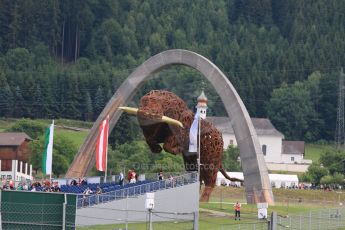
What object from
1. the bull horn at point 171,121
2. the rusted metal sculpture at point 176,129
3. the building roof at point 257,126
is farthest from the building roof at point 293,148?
the bull horn at point 171,121

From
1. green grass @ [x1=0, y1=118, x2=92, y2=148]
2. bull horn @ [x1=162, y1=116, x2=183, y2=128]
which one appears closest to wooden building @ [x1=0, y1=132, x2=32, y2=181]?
green grass @ [x1=0, y1=118, x2=92, y2=148]

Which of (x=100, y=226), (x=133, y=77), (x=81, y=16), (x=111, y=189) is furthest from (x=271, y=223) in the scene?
(x=81, y=16)

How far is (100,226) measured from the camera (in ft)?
105

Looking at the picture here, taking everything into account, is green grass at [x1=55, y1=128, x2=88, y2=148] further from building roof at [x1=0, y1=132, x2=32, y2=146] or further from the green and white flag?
the green and white flag

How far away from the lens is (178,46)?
164 m

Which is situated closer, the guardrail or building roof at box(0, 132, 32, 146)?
the guardrail

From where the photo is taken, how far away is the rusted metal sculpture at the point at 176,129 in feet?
148

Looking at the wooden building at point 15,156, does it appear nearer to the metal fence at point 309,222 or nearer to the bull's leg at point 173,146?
the bull's leg at point 173,146

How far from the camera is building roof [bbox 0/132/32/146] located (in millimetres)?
86500

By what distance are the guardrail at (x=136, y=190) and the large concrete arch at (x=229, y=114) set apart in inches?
221

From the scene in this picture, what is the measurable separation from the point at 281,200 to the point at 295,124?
7801 centimetres

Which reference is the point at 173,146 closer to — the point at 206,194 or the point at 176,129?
the point at 176,129

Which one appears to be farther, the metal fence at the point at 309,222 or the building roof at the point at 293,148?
the building roof at the point at 293,148

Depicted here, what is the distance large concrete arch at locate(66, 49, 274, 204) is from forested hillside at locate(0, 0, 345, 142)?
5560 cm
